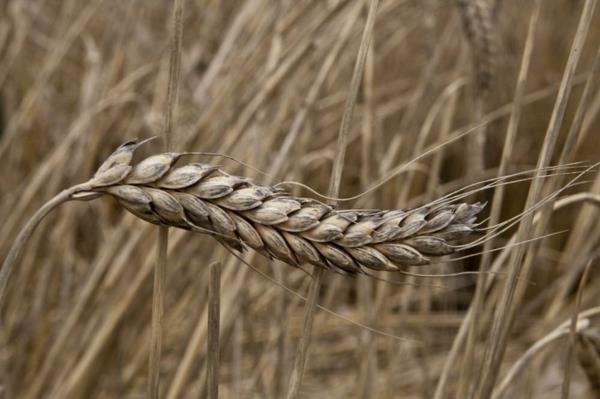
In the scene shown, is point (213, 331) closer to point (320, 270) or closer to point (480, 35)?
point (320, 270)

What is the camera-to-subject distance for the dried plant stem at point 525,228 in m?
0.71

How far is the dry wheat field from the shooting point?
22.8 inches

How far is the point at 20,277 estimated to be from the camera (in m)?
1.51

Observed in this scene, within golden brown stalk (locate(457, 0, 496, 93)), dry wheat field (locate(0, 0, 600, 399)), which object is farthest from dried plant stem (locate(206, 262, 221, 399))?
golden brown stalk (locate(457, 0, 496, 93))

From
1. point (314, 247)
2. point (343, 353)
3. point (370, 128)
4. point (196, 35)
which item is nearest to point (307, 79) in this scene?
point (370, 128)

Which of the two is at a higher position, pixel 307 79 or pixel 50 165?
pixel 307 79

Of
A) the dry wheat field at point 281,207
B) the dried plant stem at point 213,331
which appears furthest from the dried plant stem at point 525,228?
the dried plant stem at point 213,331

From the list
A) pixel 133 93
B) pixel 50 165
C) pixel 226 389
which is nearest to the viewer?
pixel 50 165

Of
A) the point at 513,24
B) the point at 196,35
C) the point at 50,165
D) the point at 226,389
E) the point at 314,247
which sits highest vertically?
the point at 513,24

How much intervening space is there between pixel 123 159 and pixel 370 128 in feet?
2.55

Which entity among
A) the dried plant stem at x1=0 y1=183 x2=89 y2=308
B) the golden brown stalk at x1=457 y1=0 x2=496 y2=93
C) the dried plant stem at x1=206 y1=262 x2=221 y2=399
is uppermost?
the golden brown stalk at x1=457 y1=0 x2=496 y2=93

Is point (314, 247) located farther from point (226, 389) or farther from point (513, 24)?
point (513, 24)

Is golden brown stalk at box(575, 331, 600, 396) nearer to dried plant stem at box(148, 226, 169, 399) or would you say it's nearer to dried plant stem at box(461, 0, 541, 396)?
dried plant stem at box(461, 0, 541, 396)

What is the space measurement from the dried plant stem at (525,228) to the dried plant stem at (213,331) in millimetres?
247
